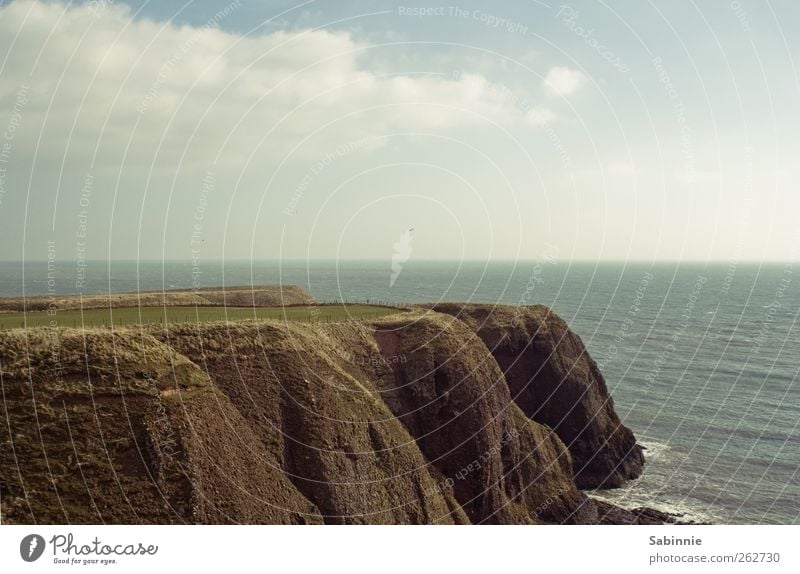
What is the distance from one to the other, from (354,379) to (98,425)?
18.1 meters

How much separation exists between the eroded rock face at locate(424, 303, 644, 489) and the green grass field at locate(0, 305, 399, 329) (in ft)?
42.5

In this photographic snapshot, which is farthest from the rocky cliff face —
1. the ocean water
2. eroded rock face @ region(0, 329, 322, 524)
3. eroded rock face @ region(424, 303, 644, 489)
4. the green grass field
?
eroded rock face @ region(424, 303, 644, 489)

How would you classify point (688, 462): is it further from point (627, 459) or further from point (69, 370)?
point (69, 370)

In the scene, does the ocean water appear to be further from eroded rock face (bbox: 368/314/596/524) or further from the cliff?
the cliff

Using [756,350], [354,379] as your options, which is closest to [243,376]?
[354,379]

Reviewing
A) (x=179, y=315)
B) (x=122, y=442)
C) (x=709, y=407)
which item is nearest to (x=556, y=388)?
(x=709, y=407)

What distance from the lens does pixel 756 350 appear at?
10919 cm

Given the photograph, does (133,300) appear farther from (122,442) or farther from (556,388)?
(556,388)

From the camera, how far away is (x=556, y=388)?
67625 mm

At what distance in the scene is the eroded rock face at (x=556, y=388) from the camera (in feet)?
209

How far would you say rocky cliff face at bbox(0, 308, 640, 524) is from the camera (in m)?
28.0

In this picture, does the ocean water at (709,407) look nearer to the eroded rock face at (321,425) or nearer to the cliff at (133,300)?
the eroded rock face at (321,425)

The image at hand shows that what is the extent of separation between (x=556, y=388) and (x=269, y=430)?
41.7 metres

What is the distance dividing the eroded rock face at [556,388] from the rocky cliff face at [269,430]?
9891 mm
